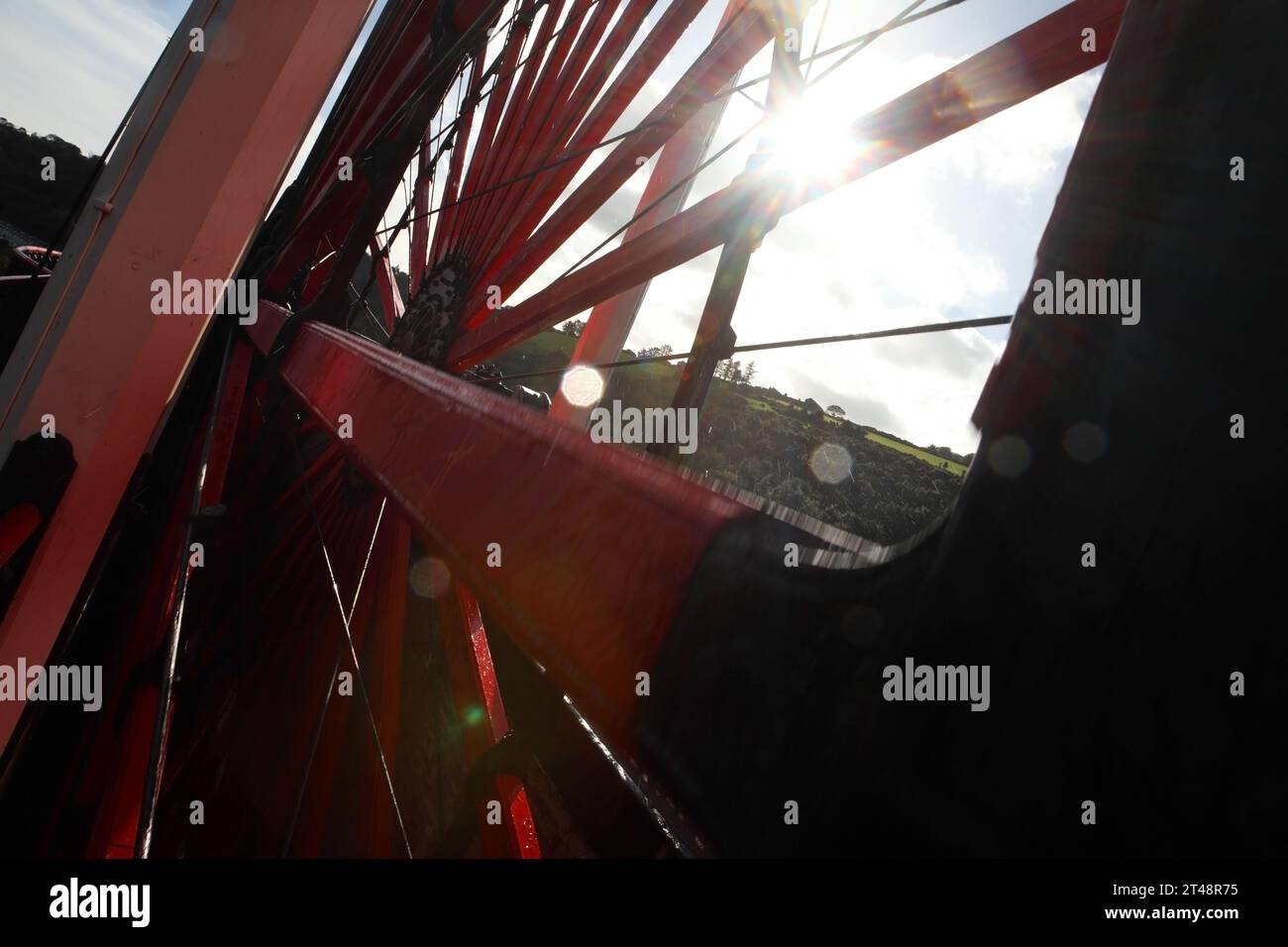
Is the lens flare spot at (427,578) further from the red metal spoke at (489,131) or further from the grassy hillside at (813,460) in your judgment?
the grassy hillside at (813,460)

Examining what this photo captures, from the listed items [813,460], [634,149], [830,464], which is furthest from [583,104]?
[813,460]

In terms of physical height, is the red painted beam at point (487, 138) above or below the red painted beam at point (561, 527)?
above

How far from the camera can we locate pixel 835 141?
1814 millimetres

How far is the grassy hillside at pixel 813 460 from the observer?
9.04m

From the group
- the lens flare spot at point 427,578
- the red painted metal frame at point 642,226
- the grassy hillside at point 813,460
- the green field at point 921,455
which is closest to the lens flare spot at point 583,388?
the grassy hillside at point 813,460

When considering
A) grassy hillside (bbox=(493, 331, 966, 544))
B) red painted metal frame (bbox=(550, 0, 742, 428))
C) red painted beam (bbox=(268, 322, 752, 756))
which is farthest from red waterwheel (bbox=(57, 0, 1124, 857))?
grassy hillside (bbox=(493, 331, 966, 544))

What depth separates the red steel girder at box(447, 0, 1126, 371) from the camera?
1519 mm

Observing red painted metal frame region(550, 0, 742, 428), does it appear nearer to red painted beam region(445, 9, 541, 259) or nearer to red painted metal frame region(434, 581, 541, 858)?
red painted beam region(445, 9, 541, 259)

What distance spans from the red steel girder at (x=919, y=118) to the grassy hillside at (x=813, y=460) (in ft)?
18.2

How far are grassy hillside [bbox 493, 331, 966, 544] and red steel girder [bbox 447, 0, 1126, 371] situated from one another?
5562 mm

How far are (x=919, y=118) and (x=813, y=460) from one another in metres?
8.90
